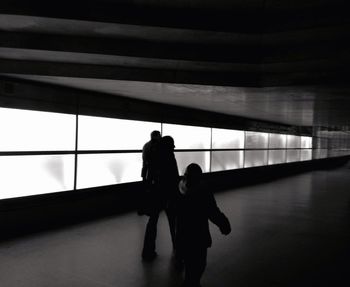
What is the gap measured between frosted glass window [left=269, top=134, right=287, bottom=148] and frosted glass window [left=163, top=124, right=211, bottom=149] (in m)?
6.44

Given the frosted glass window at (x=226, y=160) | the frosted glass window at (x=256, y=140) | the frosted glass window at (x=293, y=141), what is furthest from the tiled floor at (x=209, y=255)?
the frosted glass window at (x=293, y=141)

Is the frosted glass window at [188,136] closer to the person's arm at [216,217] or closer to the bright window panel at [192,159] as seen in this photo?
the bright window panel at [192,159]

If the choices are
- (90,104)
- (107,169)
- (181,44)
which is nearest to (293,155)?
(107,169)

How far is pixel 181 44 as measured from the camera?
4.52m

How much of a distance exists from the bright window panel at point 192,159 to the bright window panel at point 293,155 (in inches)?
377

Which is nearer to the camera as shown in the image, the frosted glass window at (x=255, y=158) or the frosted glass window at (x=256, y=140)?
the frosted glass window at (x=255, y=158)

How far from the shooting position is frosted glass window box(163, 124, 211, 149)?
31.1 ft

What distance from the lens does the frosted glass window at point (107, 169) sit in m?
6.89

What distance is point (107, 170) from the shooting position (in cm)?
747

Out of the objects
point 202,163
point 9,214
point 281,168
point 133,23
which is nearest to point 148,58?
point 133,23

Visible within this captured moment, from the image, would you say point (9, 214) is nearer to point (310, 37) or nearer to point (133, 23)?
point (133, 23)

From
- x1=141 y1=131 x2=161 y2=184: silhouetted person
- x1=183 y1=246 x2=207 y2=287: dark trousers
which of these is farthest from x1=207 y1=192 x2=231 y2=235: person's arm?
x1=141 y1=131 x2=161 y2=184: silhouetted person

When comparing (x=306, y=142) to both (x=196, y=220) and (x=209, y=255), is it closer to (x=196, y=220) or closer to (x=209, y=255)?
(x=209, y=255)

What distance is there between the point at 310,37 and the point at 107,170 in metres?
5.16
